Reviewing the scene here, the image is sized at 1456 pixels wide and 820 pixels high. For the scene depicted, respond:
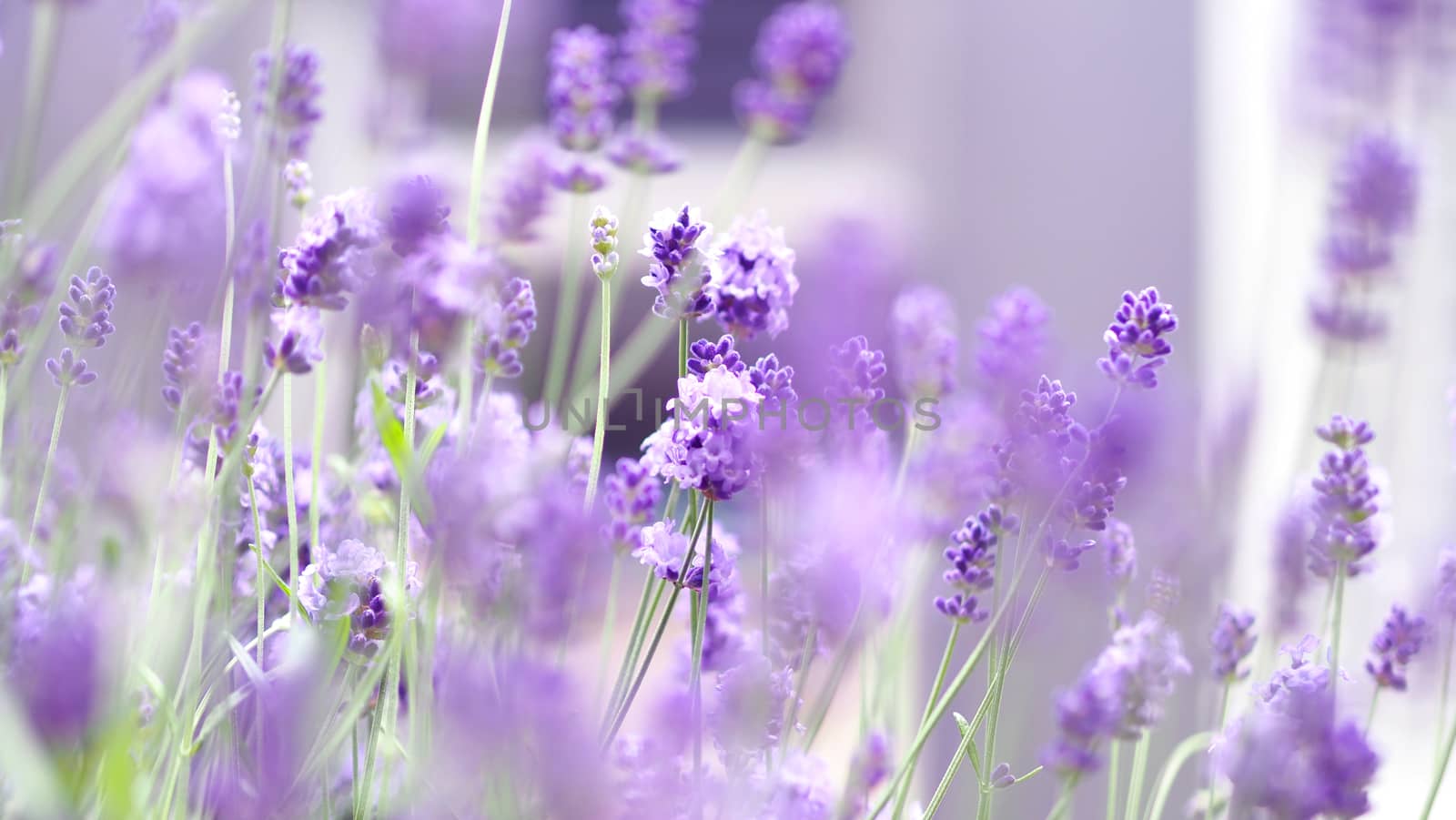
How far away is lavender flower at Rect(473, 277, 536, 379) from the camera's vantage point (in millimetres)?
429

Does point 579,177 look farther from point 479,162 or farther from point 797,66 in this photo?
point 797,66

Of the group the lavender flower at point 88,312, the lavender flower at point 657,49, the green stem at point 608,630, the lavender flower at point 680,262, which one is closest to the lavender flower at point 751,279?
the lavender flower at point 680,262

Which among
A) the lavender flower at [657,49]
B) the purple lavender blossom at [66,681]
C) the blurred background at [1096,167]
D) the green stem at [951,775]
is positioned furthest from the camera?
the blurred background at [1096,167]

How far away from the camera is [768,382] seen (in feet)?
1.40

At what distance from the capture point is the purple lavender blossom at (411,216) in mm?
369

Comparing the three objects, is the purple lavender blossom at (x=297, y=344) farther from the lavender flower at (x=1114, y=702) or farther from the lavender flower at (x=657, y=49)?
the lavender flower at (x=657, y=49)

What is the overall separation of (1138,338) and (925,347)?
170mm

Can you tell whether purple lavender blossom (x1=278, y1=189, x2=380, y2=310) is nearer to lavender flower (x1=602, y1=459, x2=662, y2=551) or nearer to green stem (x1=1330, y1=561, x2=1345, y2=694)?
lavender flower (x1=602, y1=459, x2=662, y2=551)

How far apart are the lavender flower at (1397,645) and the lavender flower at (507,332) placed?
14.2 inches

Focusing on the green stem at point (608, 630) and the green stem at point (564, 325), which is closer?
the green stem at point (608, 630)

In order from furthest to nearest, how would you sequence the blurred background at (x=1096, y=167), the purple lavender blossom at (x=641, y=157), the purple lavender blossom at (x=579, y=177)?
1. the blurred background at (x=1096, y=167)
2. the purple lavender blossom at (x=641, y=157)
3. the purple lavender blossom at (x=579, y=177)

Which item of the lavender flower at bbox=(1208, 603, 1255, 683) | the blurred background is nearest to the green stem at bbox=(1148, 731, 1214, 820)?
the lavender flower at bbox=(1208, 603, 1255, 683)

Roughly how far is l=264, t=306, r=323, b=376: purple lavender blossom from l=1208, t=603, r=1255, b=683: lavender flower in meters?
0.35

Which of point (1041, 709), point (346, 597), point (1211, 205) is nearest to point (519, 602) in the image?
point (346, 597)
